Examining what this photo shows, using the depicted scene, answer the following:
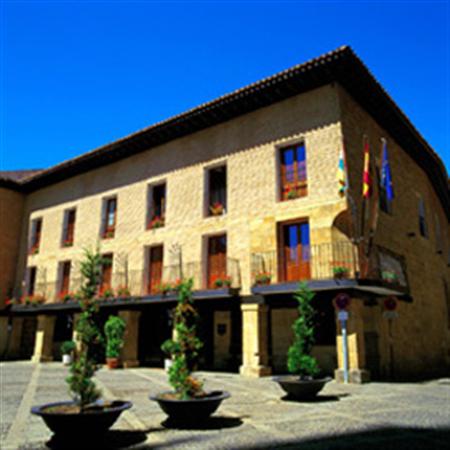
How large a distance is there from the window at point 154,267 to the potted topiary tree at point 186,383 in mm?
10040

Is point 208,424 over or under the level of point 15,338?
under

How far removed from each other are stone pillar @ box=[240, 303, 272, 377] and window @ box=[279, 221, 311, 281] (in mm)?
1411

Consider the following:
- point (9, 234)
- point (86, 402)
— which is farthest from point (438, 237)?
point (9, 234)

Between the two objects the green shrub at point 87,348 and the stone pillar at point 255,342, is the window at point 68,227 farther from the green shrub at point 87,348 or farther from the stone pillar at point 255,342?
the green shrub at point 87,348

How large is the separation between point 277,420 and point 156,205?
43.9 ft

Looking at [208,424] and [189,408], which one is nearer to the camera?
[189,408]

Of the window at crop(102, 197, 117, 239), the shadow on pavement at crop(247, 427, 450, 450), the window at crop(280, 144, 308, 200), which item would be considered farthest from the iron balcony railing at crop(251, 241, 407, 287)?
the window at crop(102, 197, 117, 239)

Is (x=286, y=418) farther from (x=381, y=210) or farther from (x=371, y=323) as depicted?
(x=381, y=210)

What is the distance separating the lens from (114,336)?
1673cm

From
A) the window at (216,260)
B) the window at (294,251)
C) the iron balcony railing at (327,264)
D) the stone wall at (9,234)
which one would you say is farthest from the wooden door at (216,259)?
the stone wall at (9,234)

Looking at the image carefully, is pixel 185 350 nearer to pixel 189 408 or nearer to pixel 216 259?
pixel 189 408

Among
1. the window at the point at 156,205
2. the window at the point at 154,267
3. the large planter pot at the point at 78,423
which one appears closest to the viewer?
the large planter pot at the point at 78,423

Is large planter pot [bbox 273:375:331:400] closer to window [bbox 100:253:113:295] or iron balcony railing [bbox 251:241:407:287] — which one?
Answer: iron balcony railing [bbox 251:241:407:287]

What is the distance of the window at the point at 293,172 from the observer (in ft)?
47.6
